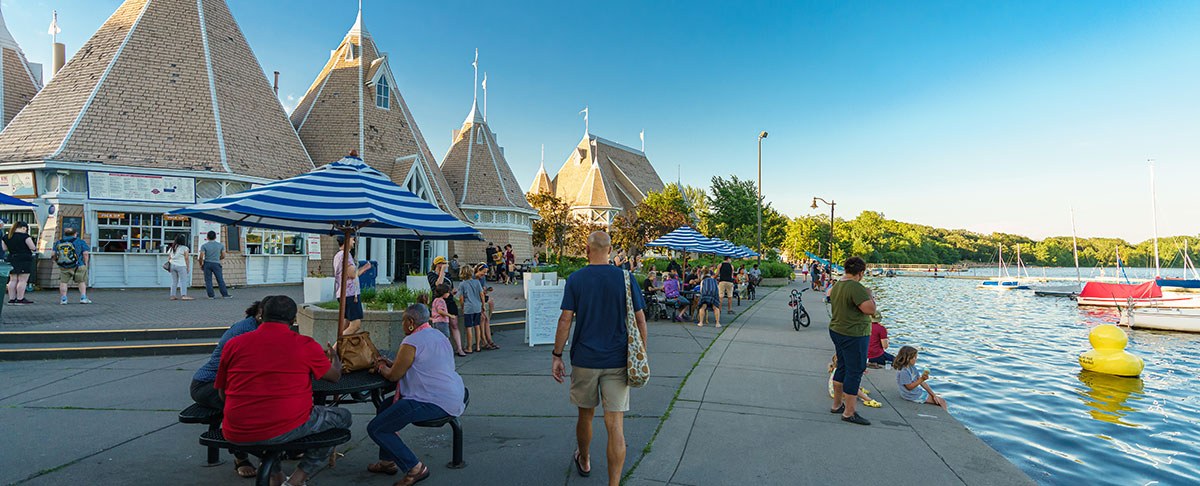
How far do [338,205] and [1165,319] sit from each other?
30.0m

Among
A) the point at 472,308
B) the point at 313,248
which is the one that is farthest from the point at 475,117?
the point at 472,308

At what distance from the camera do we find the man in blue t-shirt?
3.94 metres

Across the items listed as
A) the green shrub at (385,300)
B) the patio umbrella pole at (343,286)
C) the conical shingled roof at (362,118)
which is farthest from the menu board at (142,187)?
the patio umbrella pole at (343,286)

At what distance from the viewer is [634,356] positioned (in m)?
3.95

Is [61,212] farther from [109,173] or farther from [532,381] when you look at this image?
[532,381]

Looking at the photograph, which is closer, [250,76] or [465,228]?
[465,228]

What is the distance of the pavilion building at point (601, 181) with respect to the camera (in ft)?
186

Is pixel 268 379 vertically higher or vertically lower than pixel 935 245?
lower

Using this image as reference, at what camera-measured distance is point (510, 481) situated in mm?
4184

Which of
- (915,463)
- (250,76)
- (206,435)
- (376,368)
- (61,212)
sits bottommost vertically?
(915,463)

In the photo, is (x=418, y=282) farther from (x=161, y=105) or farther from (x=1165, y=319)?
(x=1165, y=319)

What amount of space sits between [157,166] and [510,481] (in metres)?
18.5

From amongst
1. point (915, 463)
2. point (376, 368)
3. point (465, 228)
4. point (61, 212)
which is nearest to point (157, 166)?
point (61, 212)

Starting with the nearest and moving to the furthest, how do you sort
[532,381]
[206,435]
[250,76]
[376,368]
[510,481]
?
[206,435], [510,481], [376,368], [532,381], [250,76]
